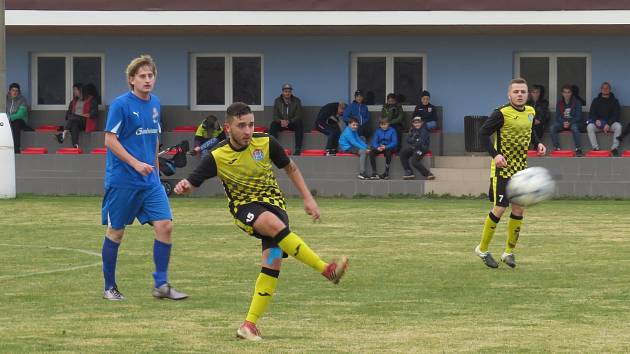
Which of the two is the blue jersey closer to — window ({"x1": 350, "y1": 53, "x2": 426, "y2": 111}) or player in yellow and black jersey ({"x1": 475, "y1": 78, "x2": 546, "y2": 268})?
player in yellow and black jersey ({"x1": 475, "y1": 78, "x2": 546, "y2": 268})

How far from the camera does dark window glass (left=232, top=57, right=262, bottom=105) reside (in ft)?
107

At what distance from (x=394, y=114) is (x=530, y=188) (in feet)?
53.3

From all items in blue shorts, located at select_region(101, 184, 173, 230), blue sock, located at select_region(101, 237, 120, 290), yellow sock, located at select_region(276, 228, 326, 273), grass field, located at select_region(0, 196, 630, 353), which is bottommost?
grass field, located at select_region(0, 196, 630, 353)

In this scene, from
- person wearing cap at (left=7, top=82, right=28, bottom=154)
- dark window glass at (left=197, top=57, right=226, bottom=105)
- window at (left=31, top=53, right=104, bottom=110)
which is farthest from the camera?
window at (left=31, top=53, right=104, bottom=110)

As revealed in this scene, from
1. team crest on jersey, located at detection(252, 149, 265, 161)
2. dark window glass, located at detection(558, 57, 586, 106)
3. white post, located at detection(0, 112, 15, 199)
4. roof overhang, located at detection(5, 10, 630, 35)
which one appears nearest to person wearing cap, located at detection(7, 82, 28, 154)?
roof overhang, located at detection(5, 10, 630, 35)

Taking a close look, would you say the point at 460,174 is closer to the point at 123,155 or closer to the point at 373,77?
the point at 373,77

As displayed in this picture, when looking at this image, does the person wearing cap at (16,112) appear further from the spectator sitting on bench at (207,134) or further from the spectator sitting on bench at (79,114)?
the spectator sitting on bench at (207,134)

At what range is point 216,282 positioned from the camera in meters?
13.0

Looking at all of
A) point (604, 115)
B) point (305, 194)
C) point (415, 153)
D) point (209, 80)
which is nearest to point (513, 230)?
point (305, 194)

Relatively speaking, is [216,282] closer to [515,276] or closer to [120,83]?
[515,276]

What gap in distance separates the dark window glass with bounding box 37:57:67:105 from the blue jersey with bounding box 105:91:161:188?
72.1 ft

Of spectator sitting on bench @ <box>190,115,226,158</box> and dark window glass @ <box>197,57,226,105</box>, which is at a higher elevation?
dark window glass @ <box>197,57,226,105</box>

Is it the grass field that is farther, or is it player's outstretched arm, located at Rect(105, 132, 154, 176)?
player's outstretched arm, located at Rect(105, 132, 154, 176)

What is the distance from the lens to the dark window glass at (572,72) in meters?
31.5
